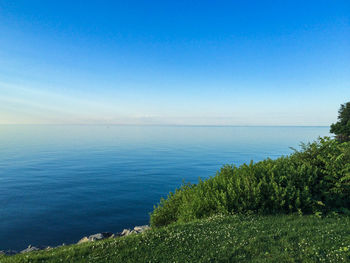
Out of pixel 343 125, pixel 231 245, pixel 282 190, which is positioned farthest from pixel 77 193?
pixel 343 125

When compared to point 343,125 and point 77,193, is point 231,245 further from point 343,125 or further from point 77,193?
point 343,125

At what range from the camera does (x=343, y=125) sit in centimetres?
5166

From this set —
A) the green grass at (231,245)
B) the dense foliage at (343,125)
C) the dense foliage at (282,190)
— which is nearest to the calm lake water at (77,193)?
the dense foliage at (282,190)

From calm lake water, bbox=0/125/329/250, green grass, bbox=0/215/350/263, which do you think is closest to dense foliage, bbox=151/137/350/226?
green grass, bbox=0/215/350/263

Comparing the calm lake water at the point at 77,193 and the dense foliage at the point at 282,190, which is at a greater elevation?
the dense foliage at the point at 282,190

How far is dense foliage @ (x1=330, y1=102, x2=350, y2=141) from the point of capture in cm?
4681

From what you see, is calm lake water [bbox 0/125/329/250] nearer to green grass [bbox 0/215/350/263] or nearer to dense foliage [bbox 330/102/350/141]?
green grass [bbox 0/215/350/263]

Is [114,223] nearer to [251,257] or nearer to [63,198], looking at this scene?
[63,198]

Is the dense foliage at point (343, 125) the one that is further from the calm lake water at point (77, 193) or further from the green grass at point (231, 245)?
the green grass at point (231, 245)

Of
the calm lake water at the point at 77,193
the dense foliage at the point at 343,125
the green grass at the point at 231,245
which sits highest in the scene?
the dense foliage at the point at 343,125

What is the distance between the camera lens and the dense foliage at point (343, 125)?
4681cm

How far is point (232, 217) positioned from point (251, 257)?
10.6 feet

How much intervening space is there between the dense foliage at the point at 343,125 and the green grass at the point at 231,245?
51210 millimetres

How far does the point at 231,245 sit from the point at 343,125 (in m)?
62.5
